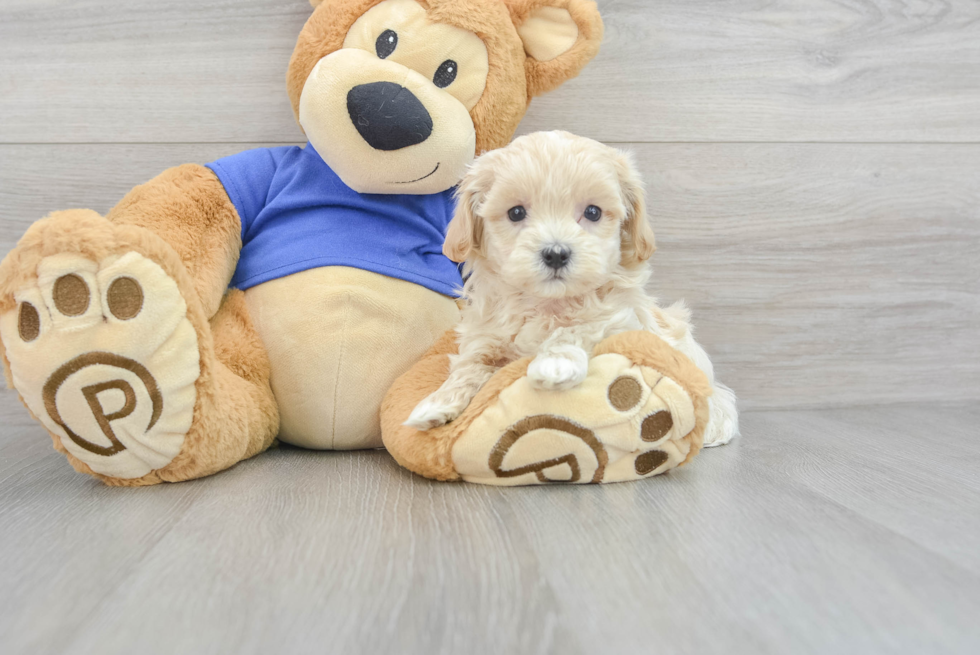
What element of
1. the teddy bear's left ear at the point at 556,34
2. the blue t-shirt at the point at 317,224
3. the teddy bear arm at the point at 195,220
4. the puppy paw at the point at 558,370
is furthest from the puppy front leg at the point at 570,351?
the teddy bear arm at the point at 195,220

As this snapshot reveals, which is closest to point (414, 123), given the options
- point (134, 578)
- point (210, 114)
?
point (210, 114)

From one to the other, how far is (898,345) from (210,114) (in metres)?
1.58

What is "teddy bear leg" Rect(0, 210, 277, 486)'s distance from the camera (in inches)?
33.3

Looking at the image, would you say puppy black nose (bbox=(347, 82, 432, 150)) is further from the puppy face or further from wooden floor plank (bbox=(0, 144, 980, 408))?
wooden floor plank (bbox=(0, 144, 980, 408))

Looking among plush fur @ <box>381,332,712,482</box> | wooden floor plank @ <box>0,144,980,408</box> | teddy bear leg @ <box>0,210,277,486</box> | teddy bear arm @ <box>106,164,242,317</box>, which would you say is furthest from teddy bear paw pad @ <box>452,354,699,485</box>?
wooden floor plank @ <box>0,144,980,408</box>

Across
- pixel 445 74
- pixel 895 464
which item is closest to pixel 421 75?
pixel 445 74

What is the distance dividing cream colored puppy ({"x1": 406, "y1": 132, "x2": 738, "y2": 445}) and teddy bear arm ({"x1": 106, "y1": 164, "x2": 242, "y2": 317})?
0.40 meters

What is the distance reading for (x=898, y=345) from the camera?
1.56 m

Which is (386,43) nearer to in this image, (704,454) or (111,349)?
(111,349)

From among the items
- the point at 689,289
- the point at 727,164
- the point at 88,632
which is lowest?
the point at 88,632

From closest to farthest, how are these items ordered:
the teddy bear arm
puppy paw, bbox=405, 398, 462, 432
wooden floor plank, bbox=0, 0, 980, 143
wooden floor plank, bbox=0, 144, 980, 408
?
puppy paw, bbox=405, 398, 462, 432 < the teddy bear arm < wooden floor plank, bbox=0, 0, 980, 143 < wooden floor plank, bbox=0, 144, 980, 408

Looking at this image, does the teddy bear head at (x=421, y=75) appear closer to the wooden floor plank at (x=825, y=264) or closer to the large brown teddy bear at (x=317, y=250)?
the large brown teddy bear at (x=317, y=250)

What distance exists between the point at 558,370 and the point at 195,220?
0.65m

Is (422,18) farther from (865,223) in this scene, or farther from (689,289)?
(865,223)
